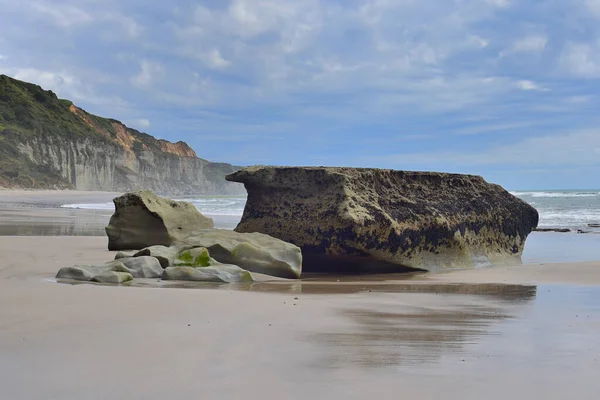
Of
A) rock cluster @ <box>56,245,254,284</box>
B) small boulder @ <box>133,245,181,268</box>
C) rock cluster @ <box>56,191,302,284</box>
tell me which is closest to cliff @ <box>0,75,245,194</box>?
rock cluster @ <box>56,191,302,284</box>

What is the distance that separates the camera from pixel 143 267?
6590mm

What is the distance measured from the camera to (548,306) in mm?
5207

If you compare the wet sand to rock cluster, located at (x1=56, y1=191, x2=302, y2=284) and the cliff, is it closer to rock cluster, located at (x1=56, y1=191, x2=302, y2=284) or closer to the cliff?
rock cluster, located at (x1=56, y1=191, x2=302, y2=284)

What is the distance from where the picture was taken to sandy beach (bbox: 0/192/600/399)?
2734 millimetres

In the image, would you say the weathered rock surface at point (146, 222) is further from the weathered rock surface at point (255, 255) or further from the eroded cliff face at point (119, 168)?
the eroded cliff face at point (119, 168)

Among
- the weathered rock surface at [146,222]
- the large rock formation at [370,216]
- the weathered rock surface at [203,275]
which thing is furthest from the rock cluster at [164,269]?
the weathered rock surface at [146,222]

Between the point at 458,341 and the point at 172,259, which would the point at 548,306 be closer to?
the point at 458,341

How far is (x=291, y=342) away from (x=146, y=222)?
6164mm

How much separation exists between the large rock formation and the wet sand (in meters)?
1.85

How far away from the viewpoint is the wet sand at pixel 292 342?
2734 millimetres

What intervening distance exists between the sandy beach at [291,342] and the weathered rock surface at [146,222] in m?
3.01

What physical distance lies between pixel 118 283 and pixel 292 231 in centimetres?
276

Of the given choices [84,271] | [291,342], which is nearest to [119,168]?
[84,271]

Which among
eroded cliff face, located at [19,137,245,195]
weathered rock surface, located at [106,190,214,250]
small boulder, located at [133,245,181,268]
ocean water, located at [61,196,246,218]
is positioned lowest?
small boulder, located at [133,245,181,268]
